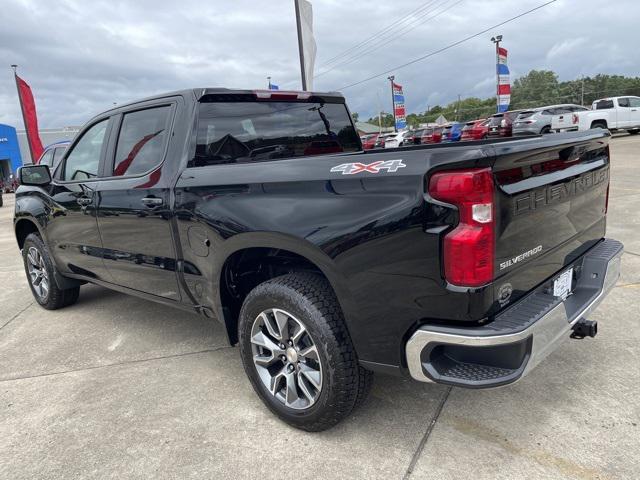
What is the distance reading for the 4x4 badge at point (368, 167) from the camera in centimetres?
203

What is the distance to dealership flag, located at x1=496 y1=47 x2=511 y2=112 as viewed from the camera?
28.0 m

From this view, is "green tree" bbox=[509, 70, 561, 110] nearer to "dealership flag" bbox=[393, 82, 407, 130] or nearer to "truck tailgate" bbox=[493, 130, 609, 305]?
"dealership flag" bbox=[393, 82, 407, 130]

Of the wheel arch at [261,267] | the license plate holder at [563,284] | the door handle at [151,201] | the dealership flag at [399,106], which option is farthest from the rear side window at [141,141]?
the dealership flag at [399,106]

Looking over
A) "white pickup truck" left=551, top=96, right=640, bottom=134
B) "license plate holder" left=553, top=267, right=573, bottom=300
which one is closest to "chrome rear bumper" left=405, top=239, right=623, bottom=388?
"license plate holder" left=553, top=267, right=573, bottom=300

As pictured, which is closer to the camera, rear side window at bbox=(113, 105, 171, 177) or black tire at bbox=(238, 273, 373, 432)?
black tire at bbox=(238, 273, 373, 432)

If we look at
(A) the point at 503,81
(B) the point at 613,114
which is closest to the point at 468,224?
(B) the point at 613,114

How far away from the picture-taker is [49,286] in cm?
483

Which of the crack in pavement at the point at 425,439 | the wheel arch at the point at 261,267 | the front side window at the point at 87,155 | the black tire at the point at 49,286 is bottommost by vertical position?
the crack in pavement at the point at 425,439

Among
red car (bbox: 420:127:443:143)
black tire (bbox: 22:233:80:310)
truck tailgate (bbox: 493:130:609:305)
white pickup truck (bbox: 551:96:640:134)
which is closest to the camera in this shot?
truck tailgate (bbox: 493:130:609:305)

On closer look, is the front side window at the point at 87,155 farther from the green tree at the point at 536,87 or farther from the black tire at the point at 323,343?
the green tree at the point at 536,87

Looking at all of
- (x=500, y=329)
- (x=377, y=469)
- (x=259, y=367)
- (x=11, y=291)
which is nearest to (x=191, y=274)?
(x=259, y=367)

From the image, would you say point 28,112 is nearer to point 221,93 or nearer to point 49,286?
point 49,286

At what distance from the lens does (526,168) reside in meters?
2.11

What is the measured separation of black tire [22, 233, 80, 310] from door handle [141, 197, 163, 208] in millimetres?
2070
